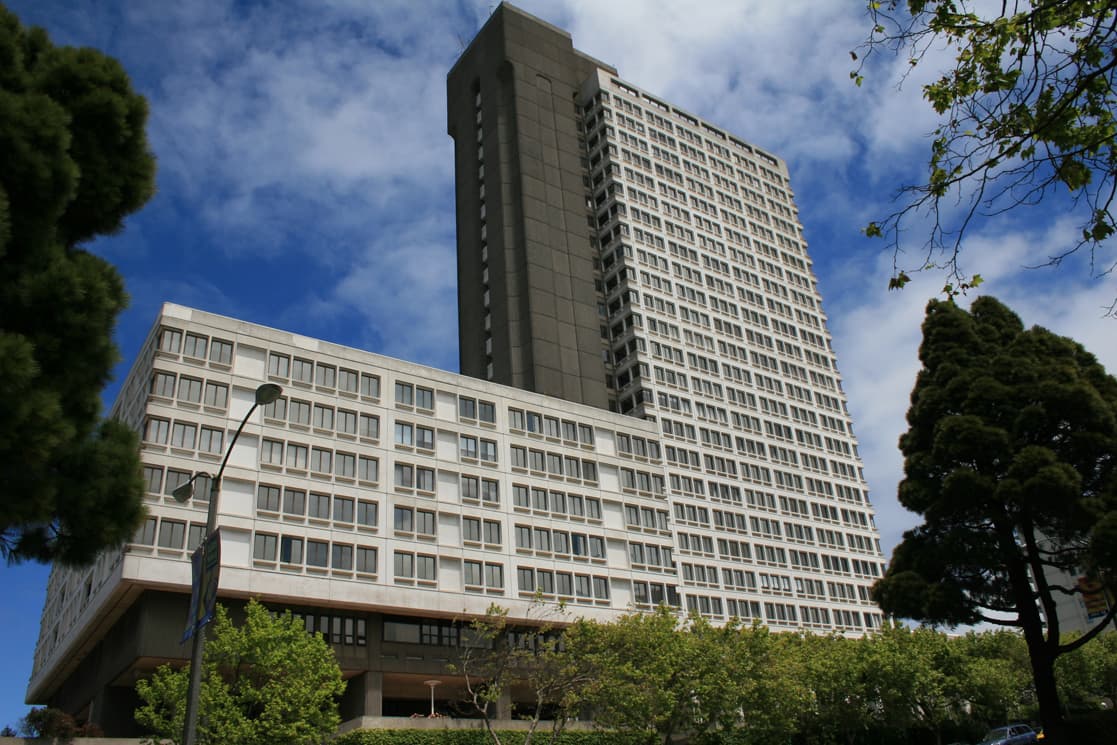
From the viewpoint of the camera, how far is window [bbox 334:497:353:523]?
51.0m

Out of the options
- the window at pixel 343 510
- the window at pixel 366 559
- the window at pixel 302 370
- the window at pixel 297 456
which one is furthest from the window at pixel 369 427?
the window at pixel 366 559

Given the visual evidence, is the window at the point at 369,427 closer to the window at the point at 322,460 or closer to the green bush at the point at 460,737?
the window at the point at 322,460

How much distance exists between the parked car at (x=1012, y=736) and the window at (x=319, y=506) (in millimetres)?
37845

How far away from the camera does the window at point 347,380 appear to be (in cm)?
5528

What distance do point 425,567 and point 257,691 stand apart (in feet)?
56.8

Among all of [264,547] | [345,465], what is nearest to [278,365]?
[345,465]

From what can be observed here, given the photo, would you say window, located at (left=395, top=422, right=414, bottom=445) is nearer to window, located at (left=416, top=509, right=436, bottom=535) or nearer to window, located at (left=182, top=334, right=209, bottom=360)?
window, located at (left=416, top=509, right=436, bottom=535)

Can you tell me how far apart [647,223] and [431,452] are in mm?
44161

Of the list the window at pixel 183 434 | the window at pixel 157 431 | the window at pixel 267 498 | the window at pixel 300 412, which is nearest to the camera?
the window at pixel 157 431

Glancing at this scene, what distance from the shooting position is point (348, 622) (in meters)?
50.2

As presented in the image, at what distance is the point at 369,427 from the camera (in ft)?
181

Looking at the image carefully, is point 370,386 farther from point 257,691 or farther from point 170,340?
point 257,691

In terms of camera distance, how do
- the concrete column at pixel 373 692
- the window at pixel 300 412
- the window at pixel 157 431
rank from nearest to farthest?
the window at pixel 157 431
the concrete column at pixel 373 692
the window at pixel 300 412

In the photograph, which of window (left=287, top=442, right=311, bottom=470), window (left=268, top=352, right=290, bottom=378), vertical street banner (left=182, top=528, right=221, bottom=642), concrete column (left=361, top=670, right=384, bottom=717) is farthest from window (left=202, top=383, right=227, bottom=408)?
vertical street banner (left=182, top=528, right=221, bottom=642)
